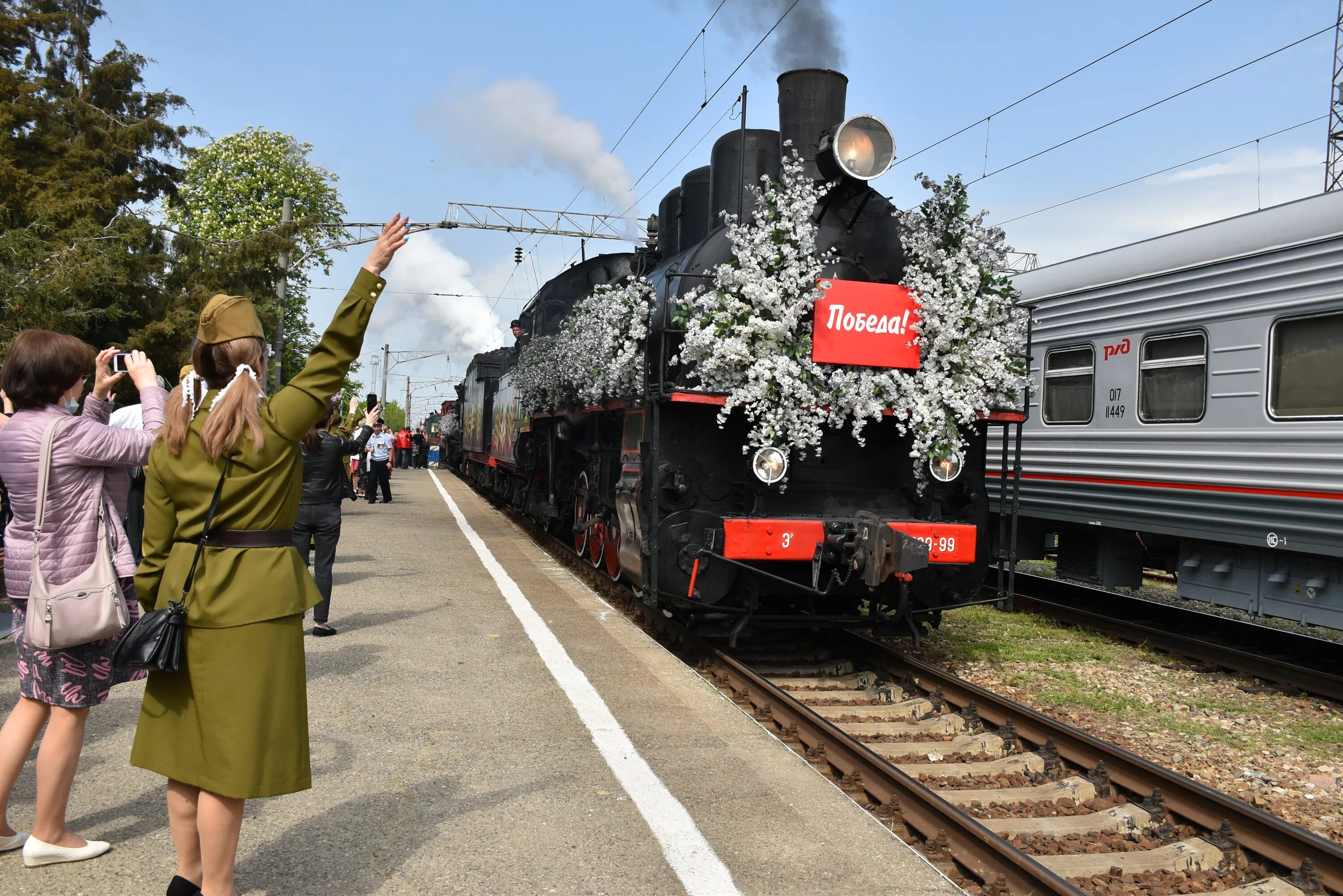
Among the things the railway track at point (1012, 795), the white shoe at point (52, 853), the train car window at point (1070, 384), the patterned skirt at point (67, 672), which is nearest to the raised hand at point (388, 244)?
the patterned skirt at point (67, 672)

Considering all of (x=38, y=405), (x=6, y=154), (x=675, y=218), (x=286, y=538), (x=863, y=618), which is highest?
(x=6, y=154)

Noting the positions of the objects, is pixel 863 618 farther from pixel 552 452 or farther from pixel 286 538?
pixel 552 452

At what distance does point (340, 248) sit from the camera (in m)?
25.6

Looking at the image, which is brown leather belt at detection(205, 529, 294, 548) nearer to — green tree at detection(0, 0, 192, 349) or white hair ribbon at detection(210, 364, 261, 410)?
white hair ribbon at detection(210, 364, 261, 410)

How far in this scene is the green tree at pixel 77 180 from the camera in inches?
523

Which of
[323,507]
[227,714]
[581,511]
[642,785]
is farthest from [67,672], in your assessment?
[581,511]

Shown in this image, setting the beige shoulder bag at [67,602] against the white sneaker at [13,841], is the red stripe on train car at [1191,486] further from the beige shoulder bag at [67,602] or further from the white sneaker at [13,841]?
the white sneaker at [13,841]

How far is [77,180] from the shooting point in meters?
18.8

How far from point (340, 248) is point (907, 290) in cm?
2157

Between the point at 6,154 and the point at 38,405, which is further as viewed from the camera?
the point at 6,154

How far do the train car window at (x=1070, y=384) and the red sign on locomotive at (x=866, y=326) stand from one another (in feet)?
11.8

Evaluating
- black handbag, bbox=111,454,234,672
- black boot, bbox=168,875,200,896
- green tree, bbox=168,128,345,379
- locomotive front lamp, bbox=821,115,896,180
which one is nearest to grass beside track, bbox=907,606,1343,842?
locomotive front lamp, bbox=821,115,896,180

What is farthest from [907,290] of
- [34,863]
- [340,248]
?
[340,248]

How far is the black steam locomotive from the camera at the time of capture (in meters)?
6.34
